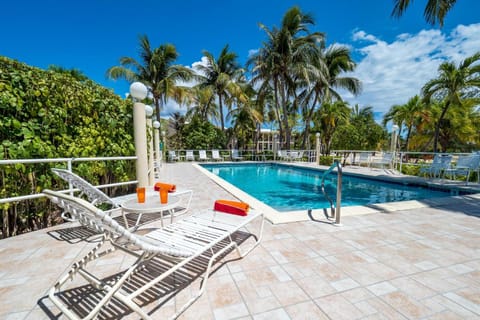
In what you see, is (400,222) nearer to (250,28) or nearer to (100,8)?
(100,8)

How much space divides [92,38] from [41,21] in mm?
3985

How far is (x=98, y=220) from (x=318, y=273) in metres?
1.86

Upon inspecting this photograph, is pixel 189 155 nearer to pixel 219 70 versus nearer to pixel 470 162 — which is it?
pixel 219 70

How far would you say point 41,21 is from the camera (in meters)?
8.72

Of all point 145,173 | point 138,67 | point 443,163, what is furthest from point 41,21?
point 443,163

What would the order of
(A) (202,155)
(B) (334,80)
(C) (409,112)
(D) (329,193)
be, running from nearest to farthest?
(D) (329,193), (B) (334,80), (A) (202,155), (C) (409,112)

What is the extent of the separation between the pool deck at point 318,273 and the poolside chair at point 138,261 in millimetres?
94

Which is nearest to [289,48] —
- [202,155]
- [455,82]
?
[455,82]

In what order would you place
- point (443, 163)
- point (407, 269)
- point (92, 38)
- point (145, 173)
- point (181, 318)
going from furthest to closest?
1. point (92, 38)
2. point (443, 163)
3. point (145, 173)
4. point (407, 269)
5. point (181, 318)

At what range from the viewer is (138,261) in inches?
55.7

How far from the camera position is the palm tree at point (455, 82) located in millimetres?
9531

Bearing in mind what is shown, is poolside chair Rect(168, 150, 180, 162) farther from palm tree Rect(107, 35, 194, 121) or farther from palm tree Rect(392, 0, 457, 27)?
palm tree Rect(392, 0, 457, 27)

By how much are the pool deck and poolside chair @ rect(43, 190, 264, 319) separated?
0.09 m

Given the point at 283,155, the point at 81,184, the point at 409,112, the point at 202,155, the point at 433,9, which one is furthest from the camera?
the point at 409,112
